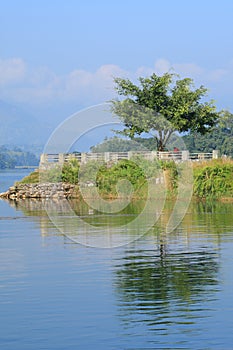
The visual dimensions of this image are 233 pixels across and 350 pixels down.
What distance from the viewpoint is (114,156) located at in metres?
62.3

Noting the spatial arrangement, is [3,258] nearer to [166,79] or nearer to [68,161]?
[68,161]

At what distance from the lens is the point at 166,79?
74750 mm

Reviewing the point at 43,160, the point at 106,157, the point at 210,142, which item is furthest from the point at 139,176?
the point at 210,142

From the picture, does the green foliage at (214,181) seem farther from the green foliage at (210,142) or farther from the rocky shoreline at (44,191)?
the green foliage at (210,142)

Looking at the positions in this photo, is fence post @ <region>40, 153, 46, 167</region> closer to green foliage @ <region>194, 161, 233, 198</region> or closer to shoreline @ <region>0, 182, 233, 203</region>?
shoreline @ <region>0, 182, 233, 203</region>

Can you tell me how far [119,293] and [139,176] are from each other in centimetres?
3984

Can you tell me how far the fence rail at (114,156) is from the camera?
60.7 meters

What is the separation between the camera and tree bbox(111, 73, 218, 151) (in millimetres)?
73375

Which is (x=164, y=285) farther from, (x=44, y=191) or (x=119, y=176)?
(x=44, y=191)

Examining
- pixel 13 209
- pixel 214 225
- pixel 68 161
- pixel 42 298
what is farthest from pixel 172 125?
pixel 42 298

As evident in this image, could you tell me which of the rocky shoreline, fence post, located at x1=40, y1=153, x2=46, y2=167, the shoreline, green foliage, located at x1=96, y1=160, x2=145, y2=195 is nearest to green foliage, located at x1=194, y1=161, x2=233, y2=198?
green foliage, located at x1=96, y1=160, x2=145, y2=195

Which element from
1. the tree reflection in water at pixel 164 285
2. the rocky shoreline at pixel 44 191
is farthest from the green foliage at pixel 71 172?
the tree reflection in water at pixel 164 285

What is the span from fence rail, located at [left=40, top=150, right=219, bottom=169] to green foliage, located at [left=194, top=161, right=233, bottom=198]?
4.14m

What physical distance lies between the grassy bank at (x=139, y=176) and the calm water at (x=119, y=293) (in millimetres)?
23068
